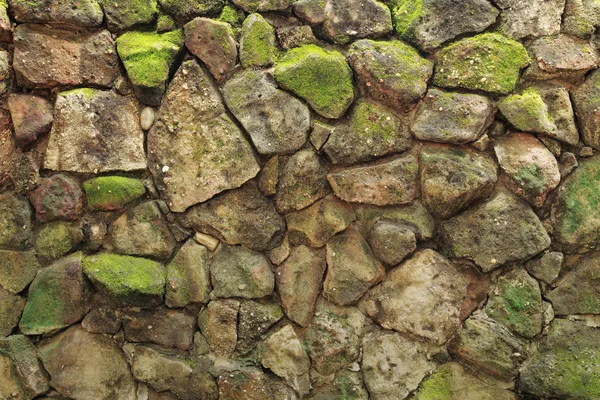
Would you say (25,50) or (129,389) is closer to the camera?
(25,50)

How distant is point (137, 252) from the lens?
2076 mm

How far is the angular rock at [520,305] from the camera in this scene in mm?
1854

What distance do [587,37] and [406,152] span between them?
0.85m

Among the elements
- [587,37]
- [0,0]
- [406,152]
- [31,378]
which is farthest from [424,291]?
[0,0]

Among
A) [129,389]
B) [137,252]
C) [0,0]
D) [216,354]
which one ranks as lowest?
[129,389]

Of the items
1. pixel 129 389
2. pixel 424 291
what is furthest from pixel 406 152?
pixel 129 389

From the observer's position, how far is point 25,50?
1.97 m

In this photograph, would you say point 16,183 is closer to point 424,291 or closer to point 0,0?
point 0,0

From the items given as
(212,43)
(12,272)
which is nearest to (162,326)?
(12,272)

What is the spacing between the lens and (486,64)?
191cm

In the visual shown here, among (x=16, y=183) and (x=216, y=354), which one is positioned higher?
(x=16, y=183)

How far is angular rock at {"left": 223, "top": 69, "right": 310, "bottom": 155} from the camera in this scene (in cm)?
197

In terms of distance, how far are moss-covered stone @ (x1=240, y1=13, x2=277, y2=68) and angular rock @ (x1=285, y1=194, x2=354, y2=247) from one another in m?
0.65

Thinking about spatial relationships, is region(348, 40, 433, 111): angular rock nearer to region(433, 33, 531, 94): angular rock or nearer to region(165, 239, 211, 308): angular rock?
region(433, 33, 531, 94): angular rock
